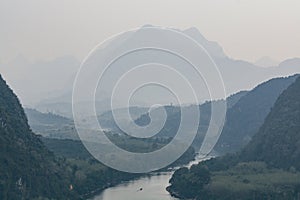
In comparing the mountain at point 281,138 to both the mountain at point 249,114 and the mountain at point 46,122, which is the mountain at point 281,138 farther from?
the mountain at point 46,122

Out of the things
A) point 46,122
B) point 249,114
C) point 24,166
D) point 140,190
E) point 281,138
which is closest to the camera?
point 24,166

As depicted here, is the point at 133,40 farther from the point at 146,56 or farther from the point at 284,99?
the point at 284,99

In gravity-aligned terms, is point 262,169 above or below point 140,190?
above

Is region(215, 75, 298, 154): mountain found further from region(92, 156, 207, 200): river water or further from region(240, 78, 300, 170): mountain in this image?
region(92, 156, 207, 200): river water

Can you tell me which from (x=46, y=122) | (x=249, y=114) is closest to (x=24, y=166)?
(x=249, y=114)

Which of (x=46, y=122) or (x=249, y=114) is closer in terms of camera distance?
(x=249, y=114)

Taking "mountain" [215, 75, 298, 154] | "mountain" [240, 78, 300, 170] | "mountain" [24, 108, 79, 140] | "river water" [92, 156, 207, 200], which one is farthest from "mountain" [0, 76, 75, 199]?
"mountain" [24, 108, 79, 140]

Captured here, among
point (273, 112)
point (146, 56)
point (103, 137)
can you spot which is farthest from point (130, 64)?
point (273, 112)

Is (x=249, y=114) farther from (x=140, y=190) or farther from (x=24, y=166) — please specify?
(x=24, y=166)

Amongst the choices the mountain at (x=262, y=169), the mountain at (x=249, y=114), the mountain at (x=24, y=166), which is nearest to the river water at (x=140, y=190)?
the mountain at (x=262, y=169)
